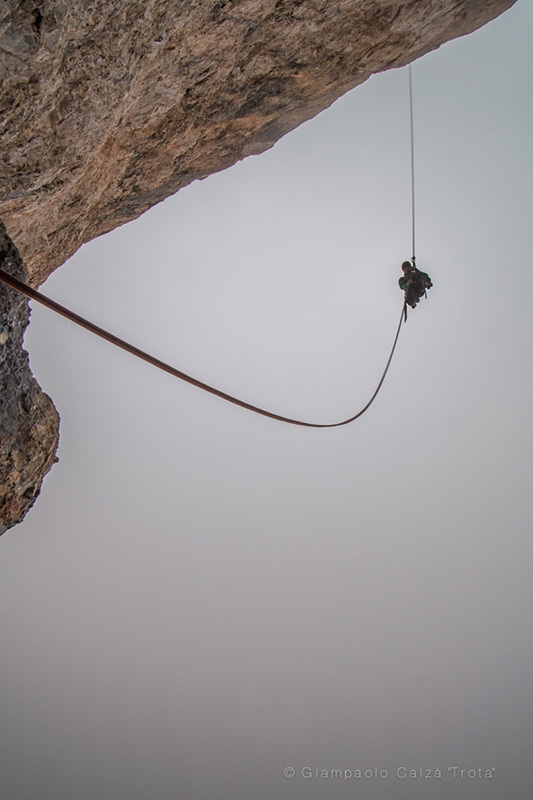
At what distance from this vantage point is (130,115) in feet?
7.77

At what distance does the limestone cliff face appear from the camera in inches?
66.1

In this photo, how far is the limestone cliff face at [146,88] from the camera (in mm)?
1679

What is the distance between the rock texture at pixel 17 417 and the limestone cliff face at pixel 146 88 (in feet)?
0.04

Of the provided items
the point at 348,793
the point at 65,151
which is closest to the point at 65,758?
the point at 348,793

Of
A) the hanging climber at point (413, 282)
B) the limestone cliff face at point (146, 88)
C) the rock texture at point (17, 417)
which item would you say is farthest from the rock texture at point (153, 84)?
the hanging climber at point (413, 282)

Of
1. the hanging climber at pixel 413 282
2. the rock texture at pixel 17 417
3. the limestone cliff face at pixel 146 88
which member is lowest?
the rock texture at pixel 17 417

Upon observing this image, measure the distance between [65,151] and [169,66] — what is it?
0.77 metres

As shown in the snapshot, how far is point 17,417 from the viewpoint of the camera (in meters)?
2.12

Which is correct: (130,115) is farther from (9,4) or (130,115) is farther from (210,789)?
(210,789)

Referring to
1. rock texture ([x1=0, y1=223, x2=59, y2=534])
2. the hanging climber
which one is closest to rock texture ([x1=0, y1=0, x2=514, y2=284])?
rock texture ([x1=0, y1=223, x2=59, y2=534])

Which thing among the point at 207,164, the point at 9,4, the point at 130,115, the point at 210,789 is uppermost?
the point at 207,164

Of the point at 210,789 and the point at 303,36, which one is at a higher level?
the point at 303,36

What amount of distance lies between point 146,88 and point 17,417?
1.92m

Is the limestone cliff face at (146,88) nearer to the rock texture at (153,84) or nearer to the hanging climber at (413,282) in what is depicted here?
the rock texture at (153,84)
